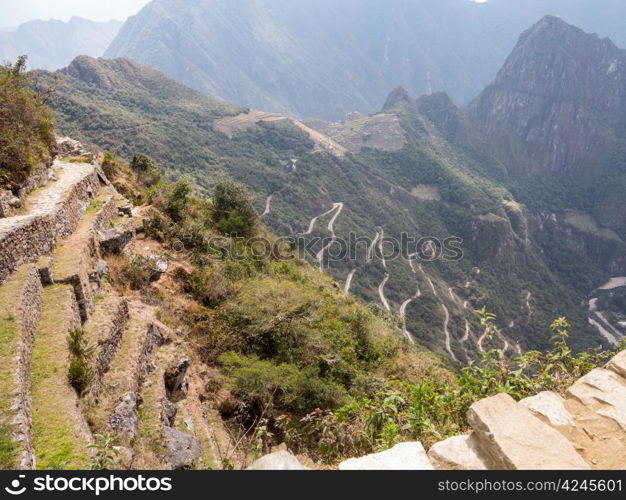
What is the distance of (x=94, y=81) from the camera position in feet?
407

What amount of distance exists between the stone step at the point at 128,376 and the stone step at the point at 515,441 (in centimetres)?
713

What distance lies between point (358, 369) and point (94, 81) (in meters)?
143

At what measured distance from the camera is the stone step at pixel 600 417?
15.0ft

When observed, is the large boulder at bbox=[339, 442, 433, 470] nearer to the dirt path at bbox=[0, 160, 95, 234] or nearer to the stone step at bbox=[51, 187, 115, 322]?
the stone step at bbox=[51, 187, 115, 322]

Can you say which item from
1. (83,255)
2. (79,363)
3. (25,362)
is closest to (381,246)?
(83,255)

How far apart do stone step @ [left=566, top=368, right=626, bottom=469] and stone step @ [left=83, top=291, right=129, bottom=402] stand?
9.27 m

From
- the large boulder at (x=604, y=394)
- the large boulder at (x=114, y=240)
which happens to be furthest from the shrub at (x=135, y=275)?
the large boulder at (x=604, y=394)

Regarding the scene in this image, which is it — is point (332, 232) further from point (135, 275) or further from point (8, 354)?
point (8, 354)

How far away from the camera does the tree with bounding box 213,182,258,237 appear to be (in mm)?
28172

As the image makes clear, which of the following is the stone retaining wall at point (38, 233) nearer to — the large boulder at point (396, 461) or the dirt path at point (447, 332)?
the large boulder at point (396, 461)

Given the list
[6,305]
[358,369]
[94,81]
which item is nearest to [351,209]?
[94,81]

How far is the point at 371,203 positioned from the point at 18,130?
11333 cm

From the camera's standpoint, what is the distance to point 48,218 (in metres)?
13.2

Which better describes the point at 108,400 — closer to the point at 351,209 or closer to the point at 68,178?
the point at 68,178
